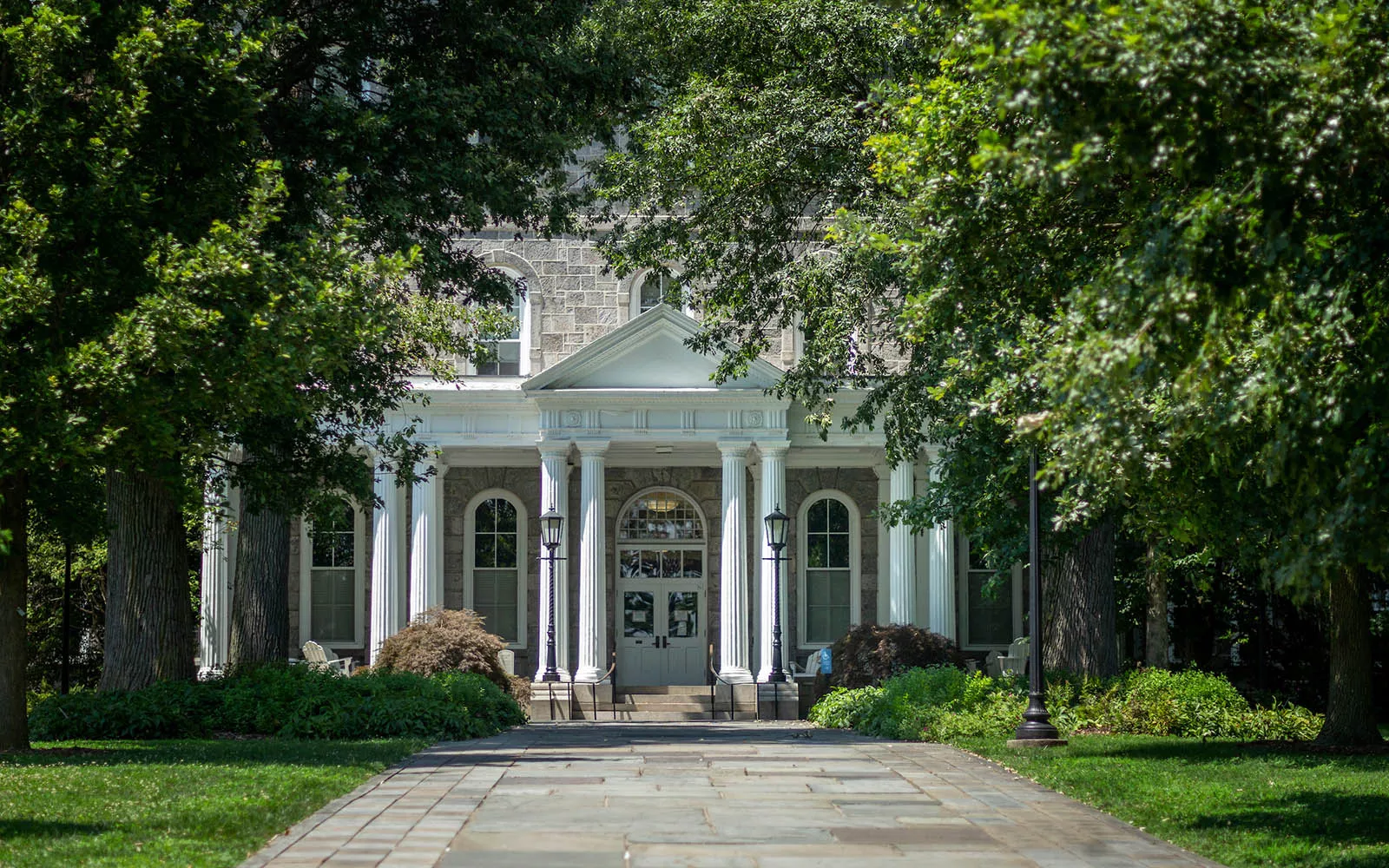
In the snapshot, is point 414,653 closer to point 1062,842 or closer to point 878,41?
point 878,41

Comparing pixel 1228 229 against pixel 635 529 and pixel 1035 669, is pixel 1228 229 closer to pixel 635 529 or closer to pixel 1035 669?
pixel 1035 669

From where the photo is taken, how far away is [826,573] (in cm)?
3328

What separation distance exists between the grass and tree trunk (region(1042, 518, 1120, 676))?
937 centimetres

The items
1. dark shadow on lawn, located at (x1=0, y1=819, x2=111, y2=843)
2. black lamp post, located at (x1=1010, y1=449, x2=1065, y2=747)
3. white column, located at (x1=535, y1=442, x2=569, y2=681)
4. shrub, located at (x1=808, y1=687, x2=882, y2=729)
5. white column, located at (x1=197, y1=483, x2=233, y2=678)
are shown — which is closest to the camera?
dark shadow on lawn, located at (x1=0, y1=819, x2=111, y2=843)

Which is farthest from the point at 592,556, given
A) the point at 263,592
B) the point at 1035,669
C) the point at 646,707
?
the point at 1035,669

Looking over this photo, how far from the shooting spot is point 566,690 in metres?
28.4

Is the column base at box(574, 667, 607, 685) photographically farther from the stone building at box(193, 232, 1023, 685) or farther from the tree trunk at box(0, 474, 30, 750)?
the tree trunk at box(0, 474, 30, 750)

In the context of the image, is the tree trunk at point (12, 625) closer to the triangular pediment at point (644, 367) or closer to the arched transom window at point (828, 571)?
the triangular pediment at point (644, 367)

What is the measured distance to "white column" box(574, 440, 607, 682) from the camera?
1125 inches

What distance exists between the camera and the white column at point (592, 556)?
28578mm

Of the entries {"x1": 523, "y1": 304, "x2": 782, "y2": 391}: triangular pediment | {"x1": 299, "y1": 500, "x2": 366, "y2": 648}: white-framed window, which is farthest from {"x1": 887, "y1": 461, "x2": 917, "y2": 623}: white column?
{"x1": 299, "y1": 500, "x2": 366, "y2": 648}: white-framed window

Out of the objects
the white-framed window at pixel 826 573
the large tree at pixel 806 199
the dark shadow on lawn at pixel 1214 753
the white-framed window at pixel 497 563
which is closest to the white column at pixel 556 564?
the white-framed window at pixel 497 563

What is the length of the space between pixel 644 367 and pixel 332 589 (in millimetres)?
9120

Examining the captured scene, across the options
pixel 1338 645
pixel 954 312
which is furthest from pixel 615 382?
pixel 954 312
